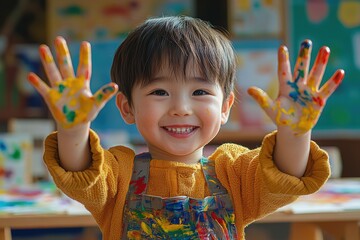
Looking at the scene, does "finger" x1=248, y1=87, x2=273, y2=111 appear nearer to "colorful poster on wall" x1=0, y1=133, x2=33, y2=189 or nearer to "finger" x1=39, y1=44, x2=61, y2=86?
"finger" x1=39, y1=44, x2=61, y2=86

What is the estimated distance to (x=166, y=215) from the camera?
1.05 metres

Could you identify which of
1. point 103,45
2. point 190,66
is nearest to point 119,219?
point 190,66

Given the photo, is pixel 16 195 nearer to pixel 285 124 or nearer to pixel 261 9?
pixel 285 124

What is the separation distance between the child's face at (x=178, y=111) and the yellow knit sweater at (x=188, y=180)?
0.05 m

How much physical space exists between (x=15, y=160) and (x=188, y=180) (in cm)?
134

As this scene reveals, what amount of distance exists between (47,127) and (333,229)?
1.70m

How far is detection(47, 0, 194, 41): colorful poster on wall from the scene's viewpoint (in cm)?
353

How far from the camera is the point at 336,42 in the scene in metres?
3.54

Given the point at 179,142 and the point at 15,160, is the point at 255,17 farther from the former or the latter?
the point at 179,142

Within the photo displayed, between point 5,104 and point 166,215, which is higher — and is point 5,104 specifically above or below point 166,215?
below

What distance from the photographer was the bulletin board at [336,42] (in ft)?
11.5

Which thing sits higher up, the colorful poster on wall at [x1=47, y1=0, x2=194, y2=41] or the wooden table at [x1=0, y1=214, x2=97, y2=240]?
the colorful poster on wall at [x1=47, y1=0, x2=194, y2=41]

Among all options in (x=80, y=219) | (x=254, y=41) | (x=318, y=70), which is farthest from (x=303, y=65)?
(x=254, y=41)

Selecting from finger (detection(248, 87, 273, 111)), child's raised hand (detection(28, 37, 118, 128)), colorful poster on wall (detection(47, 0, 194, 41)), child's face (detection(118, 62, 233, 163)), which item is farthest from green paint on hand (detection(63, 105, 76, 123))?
colorful poster on wall (detection(47, 0, 194, 41))
